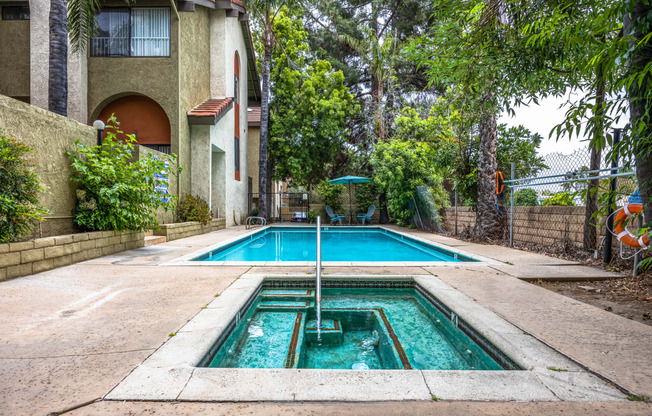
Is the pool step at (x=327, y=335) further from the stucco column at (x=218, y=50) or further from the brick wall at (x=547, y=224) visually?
the stucco column at (x=218, y=50)

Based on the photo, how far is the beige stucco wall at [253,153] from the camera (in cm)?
1827

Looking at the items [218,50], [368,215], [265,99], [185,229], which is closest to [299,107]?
[265,99]

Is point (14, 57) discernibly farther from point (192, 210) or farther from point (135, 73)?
point (192, 210)

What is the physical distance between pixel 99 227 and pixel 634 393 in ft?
21.4

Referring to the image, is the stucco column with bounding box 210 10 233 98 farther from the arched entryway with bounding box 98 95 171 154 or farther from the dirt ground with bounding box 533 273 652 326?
the dirt ground with bounding box 533 273 652 326

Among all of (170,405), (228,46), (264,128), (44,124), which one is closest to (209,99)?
(228,46)

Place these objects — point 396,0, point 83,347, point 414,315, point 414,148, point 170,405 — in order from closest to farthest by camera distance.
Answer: point 170,405 < point 83,347 < point 414,315 < point 414,148 < point 396,0

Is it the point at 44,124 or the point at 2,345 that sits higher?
the point at 44,124

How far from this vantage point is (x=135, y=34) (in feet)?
31.5

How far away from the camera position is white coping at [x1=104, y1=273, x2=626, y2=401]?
61.9 inches

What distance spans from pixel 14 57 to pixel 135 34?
3374mm

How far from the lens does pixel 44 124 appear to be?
5.01m

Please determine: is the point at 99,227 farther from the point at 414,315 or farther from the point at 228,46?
the point at 228,46

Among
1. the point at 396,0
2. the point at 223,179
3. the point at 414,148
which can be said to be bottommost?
the point at 223,179
